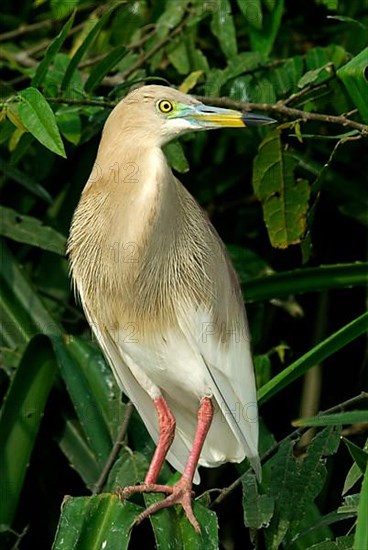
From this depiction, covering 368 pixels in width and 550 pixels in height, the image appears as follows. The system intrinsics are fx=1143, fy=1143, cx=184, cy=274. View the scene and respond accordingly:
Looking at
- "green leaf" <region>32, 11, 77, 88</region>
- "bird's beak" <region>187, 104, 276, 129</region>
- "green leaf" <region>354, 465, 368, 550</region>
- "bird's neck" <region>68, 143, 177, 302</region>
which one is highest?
"green leaf" <region>32, 11, 77, 88</region>

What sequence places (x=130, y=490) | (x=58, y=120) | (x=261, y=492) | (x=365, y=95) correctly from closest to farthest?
1. (x=130, y=490)
2. (x=365, y=95)
3. (x=261, y=492)
4. (x=58, y=120)

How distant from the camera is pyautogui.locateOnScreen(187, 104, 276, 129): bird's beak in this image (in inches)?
73.9

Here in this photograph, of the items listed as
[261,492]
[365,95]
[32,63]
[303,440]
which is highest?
[32,63]

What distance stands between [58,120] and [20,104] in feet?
1.28

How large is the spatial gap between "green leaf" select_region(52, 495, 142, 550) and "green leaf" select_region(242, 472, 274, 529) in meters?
0.17

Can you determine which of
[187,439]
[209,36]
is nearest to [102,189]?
[187,439]

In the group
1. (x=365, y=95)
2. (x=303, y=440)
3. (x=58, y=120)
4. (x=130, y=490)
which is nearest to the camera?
(x=130, y=490)

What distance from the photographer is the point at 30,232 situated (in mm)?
2584

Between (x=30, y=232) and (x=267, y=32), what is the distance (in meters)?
0.69

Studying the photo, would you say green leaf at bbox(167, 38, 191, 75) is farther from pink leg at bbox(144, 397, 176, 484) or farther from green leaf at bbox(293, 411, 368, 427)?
green leaf at bbox(293, 411, 368, 427)

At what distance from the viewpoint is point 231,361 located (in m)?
2.07

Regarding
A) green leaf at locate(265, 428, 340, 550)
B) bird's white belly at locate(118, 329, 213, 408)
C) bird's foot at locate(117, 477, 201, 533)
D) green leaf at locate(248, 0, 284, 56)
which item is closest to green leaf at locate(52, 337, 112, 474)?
bird's white belly at locate(118, 329, 213, 408)

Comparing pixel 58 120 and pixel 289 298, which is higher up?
pixel 58 120

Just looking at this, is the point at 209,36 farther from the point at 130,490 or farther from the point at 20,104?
the point at 130,490
